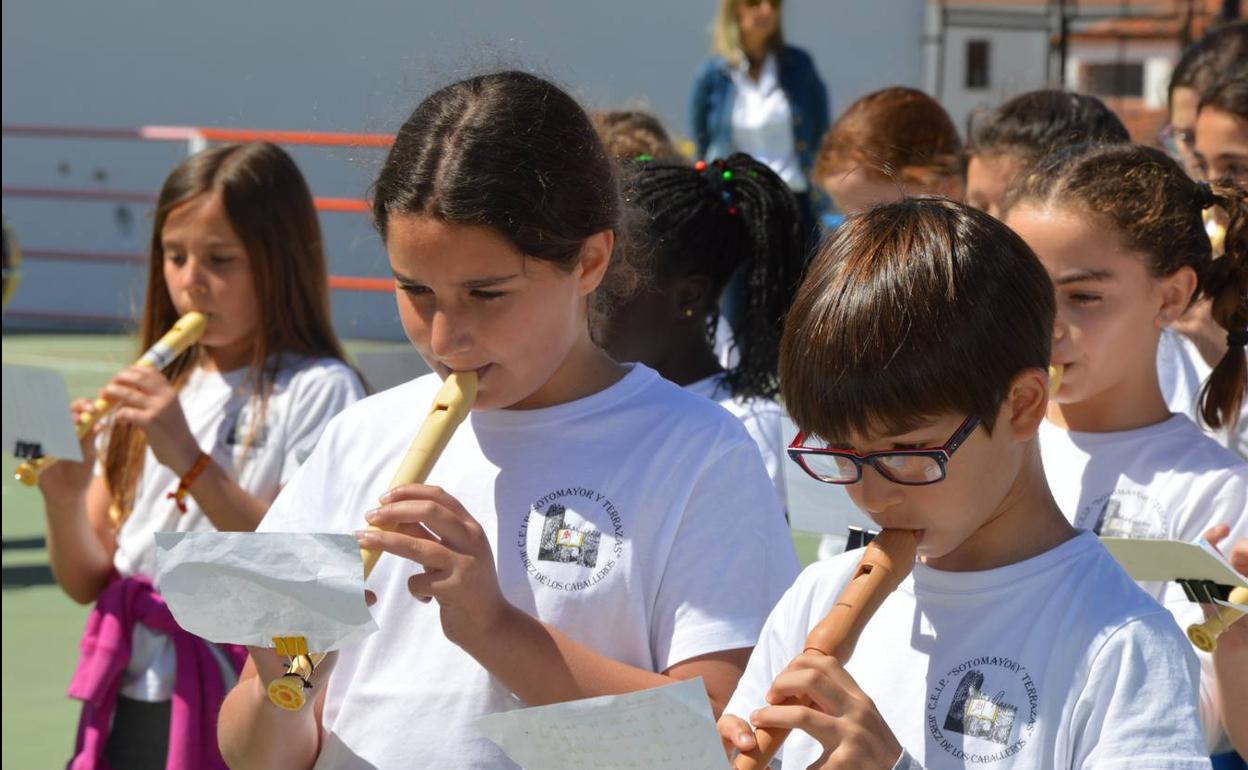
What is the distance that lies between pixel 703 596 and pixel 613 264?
0.53 metres

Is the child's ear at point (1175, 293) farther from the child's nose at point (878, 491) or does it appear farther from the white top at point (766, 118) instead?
the white top at point (766, 118)

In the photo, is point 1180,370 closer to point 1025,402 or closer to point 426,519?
point 1025,402

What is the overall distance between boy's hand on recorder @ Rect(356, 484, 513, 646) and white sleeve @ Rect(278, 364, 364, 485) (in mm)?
1361

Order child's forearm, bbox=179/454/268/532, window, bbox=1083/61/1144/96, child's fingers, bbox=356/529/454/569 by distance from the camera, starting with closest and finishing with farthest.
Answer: child's fingers, bbox=356/529/454/569
child's forearm, bbox=179/454/268/532
window, bbox=1083/61/1144/96

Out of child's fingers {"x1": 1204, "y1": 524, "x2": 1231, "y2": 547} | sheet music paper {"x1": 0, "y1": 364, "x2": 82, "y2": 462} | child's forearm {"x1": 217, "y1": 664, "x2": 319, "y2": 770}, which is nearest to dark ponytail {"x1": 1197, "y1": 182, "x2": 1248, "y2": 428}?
child's fingers {"x1": 1204, "y1": 524, "x2": 1231, "y2": 547}

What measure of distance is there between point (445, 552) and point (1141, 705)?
70 centimetres

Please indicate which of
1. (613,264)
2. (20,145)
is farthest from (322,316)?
(20,145)

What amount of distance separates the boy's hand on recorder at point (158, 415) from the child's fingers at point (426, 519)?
51.1 inches

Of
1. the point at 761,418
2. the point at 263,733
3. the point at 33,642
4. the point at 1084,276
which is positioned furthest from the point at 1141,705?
the point at 33,642

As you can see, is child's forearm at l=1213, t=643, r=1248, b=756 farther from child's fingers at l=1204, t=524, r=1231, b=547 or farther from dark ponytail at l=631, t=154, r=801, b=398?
dark ponytail at l=631, t=154, r=801, b=398

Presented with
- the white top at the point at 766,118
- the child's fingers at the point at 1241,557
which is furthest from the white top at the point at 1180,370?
the white top at the point at 766,118

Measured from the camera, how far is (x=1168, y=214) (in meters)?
2.58

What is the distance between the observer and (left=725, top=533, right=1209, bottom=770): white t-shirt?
1.54 metres

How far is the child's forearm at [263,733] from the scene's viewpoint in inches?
74.5
